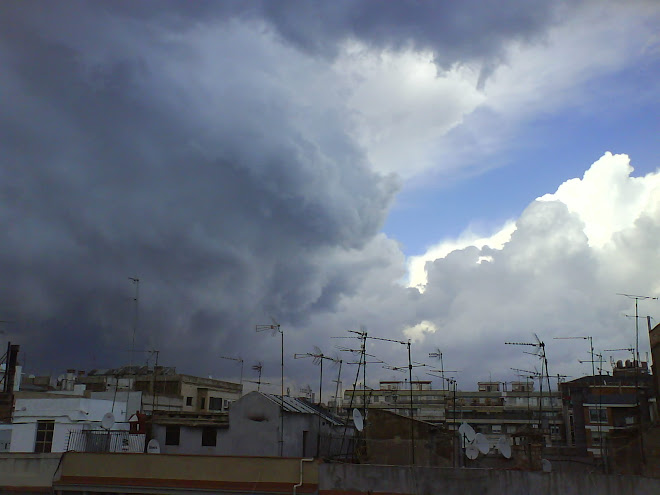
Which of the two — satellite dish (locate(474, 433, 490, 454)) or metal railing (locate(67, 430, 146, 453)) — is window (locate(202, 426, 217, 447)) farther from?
satellite dish (locate(474, 433, 490, 454))

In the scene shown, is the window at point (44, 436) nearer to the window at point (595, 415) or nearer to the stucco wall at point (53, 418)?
the stucco wall at point (53, 418)

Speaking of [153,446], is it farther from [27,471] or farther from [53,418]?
[53,418]

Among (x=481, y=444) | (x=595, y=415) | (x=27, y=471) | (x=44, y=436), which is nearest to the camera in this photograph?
(x=481, y=444)

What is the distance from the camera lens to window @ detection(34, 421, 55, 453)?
43.2 meters

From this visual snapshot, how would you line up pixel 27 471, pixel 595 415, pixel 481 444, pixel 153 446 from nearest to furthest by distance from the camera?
pixel 481 444 → pixel 27 471 → pixel 153 446 → pixel 595 415

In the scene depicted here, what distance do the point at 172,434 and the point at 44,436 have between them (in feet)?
38.1

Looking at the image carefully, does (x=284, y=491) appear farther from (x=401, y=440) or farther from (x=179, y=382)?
(x=179, y=382)

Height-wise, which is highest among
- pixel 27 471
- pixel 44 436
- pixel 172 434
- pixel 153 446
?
pixel 172 434

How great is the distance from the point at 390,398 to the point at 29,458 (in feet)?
264

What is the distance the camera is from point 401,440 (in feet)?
125

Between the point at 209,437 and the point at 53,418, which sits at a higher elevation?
the point at 53,418

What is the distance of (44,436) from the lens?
143 feet

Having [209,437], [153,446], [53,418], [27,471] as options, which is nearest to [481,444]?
[209,437]

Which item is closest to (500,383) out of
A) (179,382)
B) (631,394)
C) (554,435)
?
(554,435)
